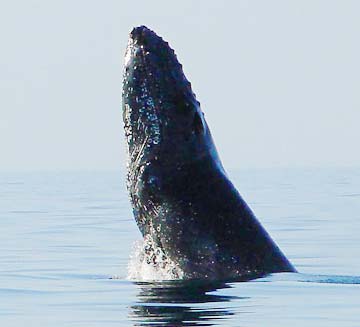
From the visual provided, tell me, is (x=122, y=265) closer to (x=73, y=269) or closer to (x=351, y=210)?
(x=73, y=269)

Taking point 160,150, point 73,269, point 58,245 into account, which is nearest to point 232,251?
point 160,150

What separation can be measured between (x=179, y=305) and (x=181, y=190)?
1.53 m

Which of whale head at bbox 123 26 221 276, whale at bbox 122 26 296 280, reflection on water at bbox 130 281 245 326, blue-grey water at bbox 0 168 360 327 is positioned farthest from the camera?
whale head at bbox 123 26 221 276

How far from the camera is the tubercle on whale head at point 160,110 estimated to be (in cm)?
1387

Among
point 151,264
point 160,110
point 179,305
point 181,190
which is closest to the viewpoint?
point 179,305

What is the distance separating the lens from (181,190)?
Result: 13.8 m

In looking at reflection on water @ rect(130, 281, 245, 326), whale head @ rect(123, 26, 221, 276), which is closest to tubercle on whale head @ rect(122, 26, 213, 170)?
whale head @ rect(123, 26, 221, 276)

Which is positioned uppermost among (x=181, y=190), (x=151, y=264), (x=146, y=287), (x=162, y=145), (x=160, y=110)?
(x=160, y=110)

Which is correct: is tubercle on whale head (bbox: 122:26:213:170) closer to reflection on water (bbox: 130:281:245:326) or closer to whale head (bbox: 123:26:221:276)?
whale head (bbox: 123:26:221:276)

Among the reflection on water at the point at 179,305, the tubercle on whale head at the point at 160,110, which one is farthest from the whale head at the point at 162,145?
the reflection on water at the point at 179,305

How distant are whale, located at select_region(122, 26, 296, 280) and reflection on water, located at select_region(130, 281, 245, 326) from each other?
226 mm

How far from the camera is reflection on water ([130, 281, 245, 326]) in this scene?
1173 cm

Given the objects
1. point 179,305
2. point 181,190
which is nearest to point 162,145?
point 181,190

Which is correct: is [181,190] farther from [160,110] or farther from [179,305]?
→ [179,305]
